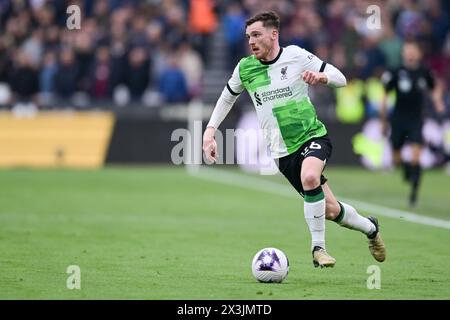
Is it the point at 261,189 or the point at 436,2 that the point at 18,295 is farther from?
the point at 436,2

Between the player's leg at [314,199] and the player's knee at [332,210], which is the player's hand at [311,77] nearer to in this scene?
the player's leg at [314,199]

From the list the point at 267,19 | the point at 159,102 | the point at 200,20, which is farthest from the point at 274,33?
the point at 200,20

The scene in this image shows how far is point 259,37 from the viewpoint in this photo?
10891 millimetres

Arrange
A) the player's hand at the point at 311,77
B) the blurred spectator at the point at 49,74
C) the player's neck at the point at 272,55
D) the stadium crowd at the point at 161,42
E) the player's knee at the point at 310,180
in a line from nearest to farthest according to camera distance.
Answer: the player's hand at the point at 311,77 → the player's knee at the point at 310,180 → the player's neck at the point at 272,55 → the stadium crowd at the point at 161,42 → the blurred spectator at the point at 49,74

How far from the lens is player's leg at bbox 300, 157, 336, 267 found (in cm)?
1070

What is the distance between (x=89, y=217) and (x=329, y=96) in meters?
12.9

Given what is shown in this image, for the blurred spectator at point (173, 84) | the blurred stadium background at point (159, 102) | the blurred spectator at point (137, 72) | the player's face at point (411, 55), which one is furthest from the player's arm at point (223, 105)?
the blurred spectator at point (137, 72)

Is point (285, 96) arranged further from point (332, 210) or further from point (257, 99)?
A: point (332, 210)

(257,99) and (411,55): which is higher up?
(411,55)

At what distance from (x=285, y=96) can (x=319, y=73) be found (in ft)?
1.92

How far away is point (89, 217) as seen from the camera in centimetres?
1658

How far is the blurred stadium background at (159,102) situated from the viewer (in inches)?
752

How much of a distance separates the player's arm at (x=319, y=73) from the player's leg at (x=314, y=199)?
2.45 feet

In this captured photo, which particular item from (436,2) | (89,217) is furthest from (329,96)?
(89,217)
